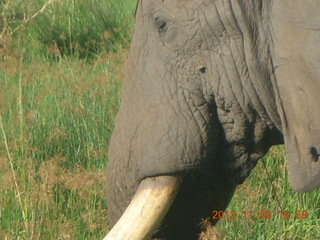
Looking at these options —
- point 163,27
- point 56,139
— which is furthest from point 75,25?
point 163,27

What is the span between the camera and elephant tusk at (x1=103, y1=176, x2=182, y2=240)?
2355 mm

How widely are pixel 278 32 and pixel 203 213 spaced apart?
0.55 meters

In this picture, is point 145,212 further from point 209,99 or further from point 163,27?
point 163,27

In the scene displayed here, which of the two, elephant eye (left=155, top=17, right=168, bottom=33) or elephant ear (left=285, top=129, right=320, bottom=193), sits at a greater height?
elephant eye (left=155, top=17, right=168, bottom=33)

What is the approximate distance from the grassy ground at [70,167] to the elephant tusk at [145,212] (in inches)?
11.6

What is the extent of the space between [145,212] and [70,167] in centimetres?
186

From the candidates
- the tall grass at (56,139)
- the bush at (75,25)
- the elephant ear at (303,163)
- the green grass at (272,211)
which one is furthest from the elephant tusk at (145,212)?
the bush at (75,25)

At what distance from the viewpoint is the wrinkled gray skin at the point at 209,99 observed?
89.7 inches

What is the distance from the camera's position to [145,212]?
92.7 inches

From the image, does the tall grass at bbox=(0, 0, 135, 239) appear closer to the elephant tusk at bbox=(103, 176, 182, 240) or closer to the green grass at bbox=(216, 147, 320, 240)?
the green grass at bbox=(216, 147, 320, 240)
